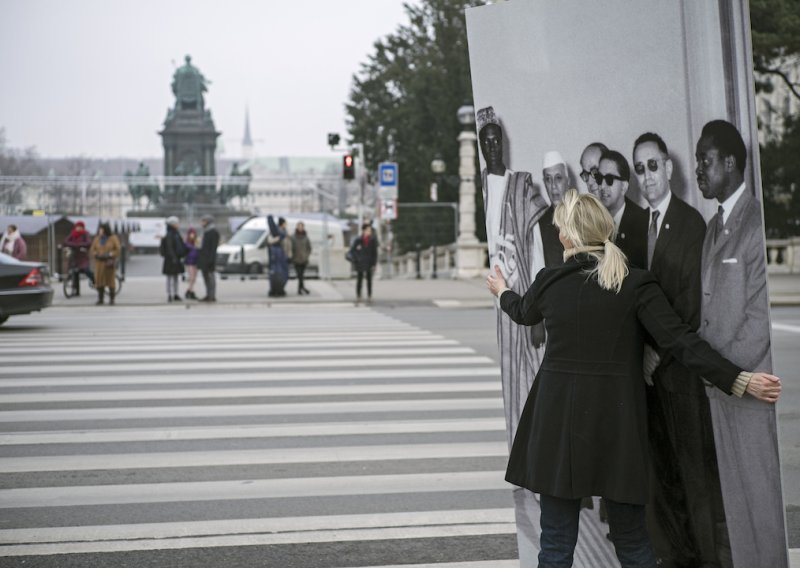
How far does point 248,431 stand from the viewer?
789cm

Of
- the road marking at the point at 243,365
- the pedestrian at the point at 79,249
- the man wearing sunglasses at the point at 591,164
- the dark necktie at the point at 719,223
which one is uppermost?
the pedestrian at the point at 79,249

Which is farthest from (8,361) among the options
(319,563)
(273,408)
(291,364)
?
(319,563)

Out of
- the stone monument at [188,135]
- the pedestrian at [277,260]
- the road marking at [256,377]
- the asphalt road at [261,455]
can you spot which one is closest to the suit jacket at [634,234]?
the asphalt road at [261,455]

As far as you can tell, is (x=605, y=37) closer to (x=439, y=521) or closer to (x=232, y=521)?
(x=439, y=521)

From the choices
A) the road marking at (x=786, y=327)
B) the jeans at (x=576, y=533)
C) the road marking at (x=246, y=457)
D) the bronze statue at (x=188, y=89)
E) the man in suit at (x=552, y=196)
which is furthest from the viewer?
the bronze statue at (x=188, y=89)

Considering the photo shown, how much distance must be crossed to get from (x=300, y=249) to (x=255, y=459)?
17.9 m

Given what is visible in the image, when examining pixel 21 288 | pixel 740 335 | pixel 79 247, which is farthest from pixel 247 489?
pixel 79 247

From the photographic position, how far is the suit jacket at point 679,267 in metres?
3.54

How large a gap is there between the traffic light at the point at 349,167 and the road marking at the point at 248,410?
59.8 feet

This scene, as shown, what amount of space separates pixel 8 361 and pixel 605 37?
9.93 m

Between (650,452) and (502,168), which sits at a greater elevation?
(502,168)

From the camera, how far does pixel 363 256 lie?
22297 mm

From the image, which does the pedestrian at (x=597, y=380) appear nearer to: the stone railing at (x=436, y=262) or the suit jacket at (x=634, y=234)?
the suit jacket at (x=634, y=234)

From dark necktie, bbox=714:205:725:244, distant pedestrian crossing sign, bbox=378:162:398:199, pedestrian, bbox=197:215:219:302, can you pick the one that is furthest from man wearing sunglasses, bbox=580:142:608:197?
distant pedestrian crossing sign, bbox=378:162:398:199
